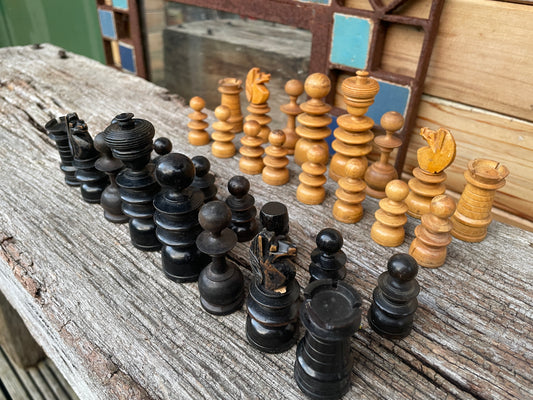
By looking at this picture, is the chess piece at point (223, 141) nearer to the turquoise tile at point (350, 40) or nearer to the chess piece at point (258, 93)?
the chess piece at point (258, 93)

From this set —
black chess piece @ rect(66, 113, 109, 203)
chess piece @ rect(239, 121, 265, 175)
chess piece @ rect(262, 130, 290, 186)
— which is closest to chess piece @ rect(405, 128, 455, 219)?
chess piece @ rect(262, 130, 290, 186)

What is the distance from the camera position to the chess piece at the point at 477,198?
40.6 inches

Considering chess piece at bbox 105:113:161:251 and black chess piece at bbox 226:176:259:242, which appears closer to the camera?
chess piece at bbox 105:113:161:251

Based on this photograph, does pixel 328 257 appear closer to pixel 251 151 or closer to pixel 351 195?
pixel 351 195

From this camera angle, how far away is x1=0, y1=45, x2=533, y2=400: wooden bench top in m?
0.79

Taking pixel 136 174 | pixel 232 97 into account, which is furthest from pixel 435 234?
pixel 232 97

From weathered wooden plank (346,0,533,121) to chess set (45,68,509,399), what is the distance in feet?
1.40

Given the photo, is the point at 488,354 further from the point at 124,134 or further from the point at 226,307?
the point at 124,134

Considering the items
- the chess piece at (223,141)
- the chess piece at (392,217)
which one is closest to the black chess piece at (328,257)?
the chess piece at (392,217)

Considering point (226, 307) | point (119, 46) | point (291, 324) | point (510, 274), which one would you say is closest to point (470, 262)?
point (510, 274)

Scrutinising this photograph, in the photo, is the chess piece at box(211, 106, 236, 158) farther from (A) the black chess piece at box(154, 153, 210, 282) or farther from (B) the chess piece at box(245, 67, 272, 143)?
(A) the black chess piece at box(154, 153, 210, 282)

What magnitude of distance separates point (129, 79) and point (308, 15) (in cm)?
116

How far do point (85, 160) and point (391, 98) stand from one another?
1.16 meters

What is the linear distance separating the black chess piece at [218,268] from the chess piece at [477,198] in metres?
0.68
